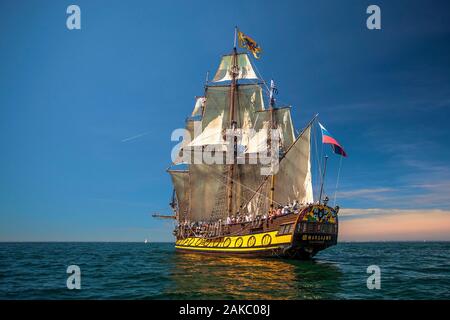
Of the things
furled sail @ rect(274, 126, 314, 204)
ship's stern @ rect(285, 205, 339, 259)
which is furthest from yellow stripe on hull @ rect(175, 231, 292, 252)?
furled sail @ rect(274, 126, 314, 204)

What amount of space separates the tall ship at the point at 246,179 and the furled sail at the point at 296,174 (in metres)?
0.14

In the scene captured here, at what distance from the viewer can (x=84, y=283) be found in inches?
976

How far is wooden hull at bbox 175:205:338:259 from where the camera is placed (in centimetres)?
3794

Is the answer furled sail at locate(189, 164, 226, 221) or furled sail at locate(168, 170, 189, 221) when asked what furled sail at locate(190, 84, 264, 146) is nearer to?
furled sail at locate(189, 164, 226, 221)

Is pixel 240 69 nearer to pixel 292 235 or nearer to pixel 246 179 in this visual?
pixel 246 179

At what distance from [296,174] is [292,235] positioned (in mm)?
12508

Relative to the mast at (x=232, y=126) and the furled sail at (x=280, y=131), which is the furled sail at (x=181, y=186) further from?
the furled sail at (x=280, y=131)

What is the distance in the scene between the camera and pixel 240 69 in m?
65.8

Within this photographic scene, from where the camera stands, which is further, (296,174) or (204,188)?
(204,188)

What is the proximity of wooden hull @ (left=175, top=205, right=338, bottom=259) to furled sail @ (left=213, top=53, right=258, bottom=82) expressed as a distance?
3207cm

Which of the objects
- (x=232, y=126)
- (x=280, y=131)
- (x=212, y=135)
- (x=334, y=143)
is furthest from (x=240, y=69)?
(x=334, y=143)

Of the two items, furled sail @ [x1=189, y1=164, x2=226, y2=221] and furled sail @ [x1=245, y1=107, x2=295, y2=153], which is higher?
furled sail @ [x1=245, y1=107, x2=295, y2=153]
